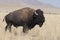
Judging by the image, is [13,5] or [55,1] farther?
[55,1]

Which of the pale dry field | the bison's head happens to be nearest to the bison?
the bison's head

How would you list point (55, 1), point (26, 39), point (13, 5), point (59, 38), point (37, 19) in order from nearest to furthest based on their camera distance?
point (26, 39), point (59, 38), point (37, 19), point (13, 5), point (55, 1)

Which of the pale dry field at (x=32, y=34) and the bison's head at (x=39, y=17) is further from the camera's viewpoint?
the bison's head at (x=39, y=17)

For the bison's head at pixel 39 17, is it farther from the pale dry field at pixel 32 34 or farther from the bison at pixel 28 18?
the pale dry field at pixel 32 34

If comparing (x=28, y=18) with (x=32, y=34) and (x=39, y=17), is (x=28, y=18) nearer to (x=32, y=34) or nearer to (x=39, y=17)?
(x=39, y=17)

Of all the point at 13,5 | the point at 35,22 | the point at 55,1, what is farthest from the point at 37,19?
the point at 55,1

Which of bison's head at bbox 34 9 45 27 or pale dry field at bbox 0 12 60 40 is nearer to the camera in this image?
pale dry field at bbox 0 12 60 40

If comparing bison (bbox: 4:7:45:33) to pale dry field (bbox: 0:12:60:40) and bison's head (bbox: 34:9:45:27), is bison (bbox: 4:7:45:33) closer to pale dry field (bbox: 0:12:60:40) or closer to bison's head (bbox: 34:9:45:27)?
bison's head (bbox: 34:9:45:27)

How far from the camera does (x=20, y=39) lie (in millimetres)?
9461

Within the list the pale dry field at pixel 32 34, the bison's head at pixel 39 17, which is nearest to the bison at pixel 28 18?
the bison's head at pixel 39 17

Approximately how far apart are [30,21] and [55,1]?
81451 millimetres

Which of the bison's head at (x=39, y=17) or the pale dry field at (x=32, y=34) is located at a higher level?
the bison's head at (x=39, y=17)

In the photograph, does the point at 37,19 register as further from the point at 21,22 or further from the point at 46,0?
the point at 46,0

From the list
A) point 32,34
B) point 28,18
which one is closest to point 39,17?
point 28,18
